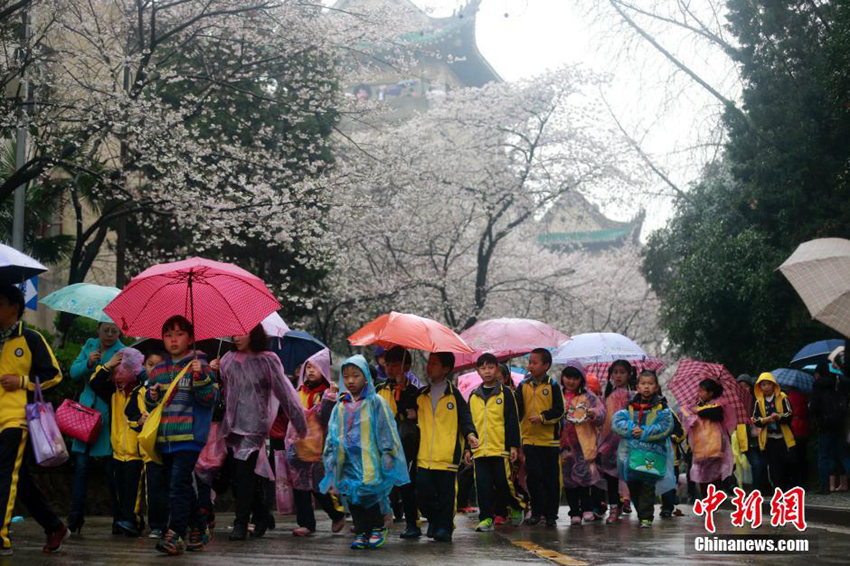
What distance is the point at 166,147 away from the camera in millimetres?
17547

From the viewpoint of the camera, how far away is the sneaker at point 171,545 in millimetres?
7844

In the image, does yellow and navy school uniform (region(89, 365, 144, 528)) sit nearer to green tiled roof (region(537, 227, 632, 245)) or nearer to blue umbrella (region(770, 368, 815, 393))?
blue umbrella (region(770, 368, 815, 393))

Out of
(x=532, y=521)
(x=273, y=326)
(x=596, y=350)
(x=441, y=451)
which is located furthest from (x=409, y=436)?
(x=596, y=350)

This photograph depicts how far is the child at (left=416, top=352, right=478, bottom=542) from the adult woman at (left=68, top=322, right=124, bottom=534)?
2704 mm

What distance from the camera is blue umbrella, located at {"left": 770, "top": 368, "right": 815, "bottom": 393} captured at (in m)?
17.2

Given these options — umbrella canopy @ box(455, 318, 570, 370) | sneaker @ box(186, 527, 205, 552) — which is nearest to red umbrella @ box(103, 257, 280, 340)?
sneaker @ box(186, 527, 205, 552)

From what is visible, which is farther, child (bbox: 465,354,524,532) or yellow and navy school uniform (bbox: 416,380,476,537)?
child (bbox: 465,354,524,532)

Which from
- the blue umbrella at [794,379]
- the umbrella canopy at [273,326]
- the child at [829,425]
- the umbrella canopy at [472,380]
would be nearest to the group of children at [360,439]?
the umbrella canopy at [273,326]

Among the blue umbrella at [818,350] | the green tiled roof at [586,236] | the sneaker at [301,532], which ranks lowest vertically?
the sneaker at [301,532]

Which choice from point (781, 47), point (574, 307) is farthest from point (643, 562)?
point (574, 307)

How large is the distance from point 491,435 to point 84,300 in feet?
12.8

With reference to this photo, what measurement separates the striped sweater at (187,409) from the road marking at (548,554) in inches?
101

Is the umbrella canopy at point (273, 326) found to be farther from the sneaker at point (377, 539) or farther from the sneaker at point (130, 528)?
the sneaker at point (377, 539)

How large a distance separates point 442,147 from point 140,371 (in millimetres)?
21402
